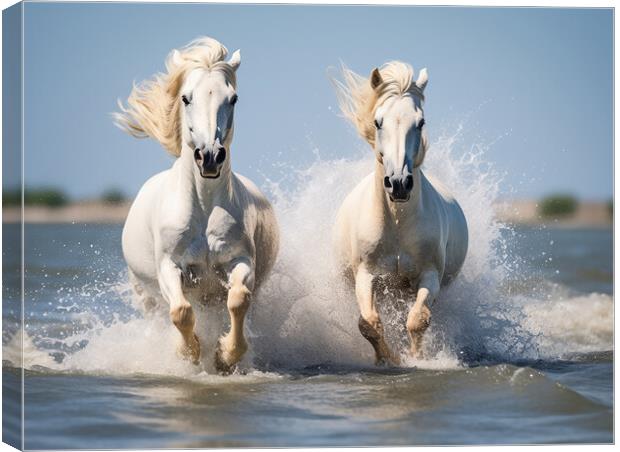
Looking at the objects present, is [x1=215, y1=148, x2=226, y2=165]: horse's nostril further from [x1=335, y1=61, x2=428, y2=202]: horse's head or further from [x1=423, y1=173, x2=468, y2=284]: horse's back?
[x1=423, y1=173, x2=468, y2=284]: horse's back

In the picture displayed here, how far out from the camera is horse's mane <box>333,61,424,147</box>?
27.1ft

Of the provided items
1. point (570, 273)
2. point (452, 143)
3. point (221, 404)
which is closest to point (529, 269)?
point (570, 273)

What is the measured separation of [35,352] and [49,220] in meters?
0.91

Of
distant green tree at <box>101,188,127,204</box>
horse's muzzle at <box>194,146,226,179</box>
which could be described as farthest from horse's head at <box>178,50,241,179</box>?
distant green tree at <box>101,188,127,204</box>

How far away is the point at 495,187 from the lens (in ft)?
34.4

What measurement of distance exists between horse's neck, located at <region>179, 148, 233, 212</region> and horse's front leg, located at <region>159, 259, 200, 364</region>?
380 millimetres

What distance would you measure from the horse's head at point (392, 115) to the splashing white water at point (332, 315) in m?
1.05

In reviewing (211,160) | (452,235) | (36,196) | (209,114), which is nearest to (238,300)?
(211,160)

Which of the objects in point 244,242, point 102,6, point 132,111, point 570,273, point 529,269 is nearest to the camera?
point 102,6

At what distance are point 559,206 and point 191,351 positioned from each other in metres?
3.69

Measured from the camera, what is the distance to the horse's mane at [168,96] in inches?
316

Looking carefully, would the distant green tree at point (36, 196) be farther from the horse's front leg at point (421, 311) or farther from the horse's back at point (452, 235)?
the horse's back at point (452, 235)

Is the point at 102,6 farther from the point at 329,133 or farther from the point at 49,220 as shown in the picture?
the point at 329,133

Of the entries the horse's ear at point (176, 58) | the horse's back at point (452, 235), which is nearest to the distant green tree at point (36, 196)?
the horse's ear at point (176, 58)
